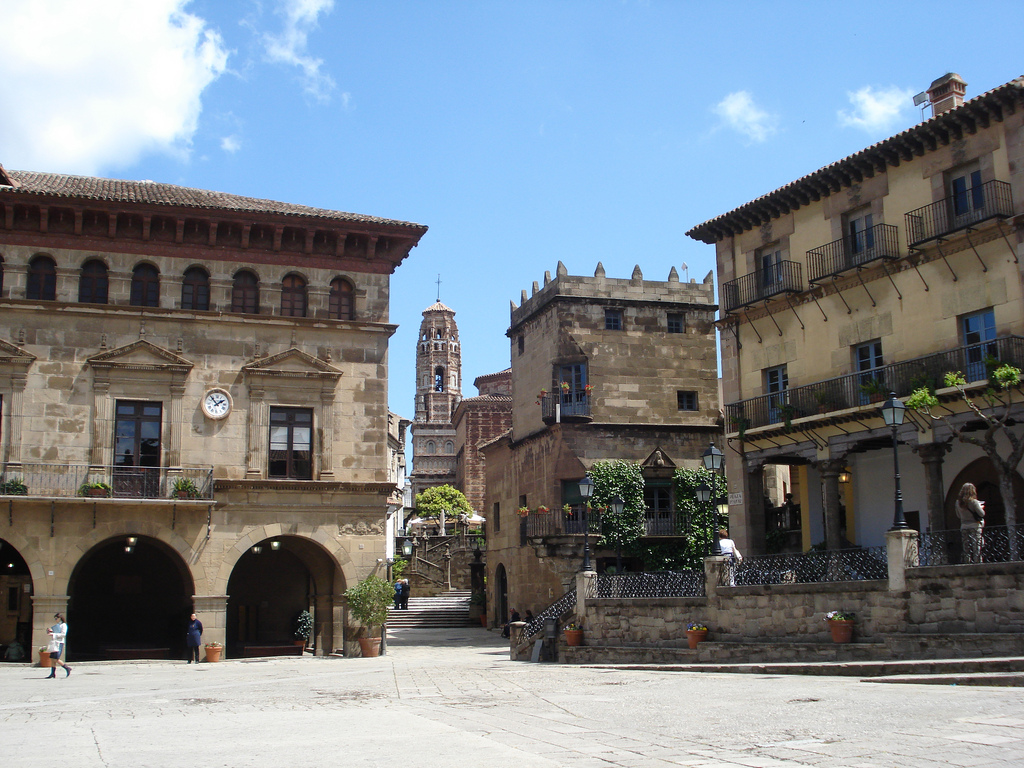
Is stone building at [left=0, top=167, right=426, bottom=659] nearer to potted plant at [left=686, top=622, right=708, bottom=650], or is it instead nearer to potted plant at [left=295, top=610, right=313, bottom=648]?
potted plant at [left=295, top=610, right=313, bottom=648]

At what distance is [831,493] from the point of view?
1089 inches

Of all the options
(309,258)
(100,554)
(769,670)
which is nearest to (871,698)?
(769,670)

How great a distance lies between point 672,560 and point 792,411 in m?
9.41

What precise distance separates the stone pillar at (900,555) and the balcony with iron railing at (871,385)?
5.55 m

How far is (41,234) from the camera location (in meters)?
27.7

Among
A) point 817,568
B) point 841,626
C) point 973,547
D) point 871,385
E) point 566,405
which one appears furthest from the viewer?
point 566,405

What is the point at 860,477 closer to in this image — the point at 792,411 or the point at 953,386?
the point at 792,411

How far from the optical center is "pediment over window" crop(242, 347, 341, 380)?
28281 mm

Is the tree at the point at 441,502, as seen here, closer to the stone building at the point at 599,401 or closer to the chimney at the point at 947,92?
the stone building at the point at 599,401

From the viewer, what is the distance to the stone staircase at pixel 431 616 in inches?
1712

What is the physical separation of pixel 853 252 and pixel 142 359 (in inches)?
785

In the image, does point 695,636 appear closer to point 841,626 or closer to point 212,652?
point 841,626

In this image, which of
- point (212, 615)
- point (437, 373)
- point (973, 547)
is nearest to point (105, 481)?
point (212, 615)

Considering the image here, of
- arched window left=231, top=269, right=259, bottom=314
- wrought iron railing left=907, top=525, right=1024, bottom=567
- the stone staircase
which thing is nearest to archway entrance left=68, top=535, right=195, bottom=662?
arched window left=231, top=269, right=259, bottom=314
